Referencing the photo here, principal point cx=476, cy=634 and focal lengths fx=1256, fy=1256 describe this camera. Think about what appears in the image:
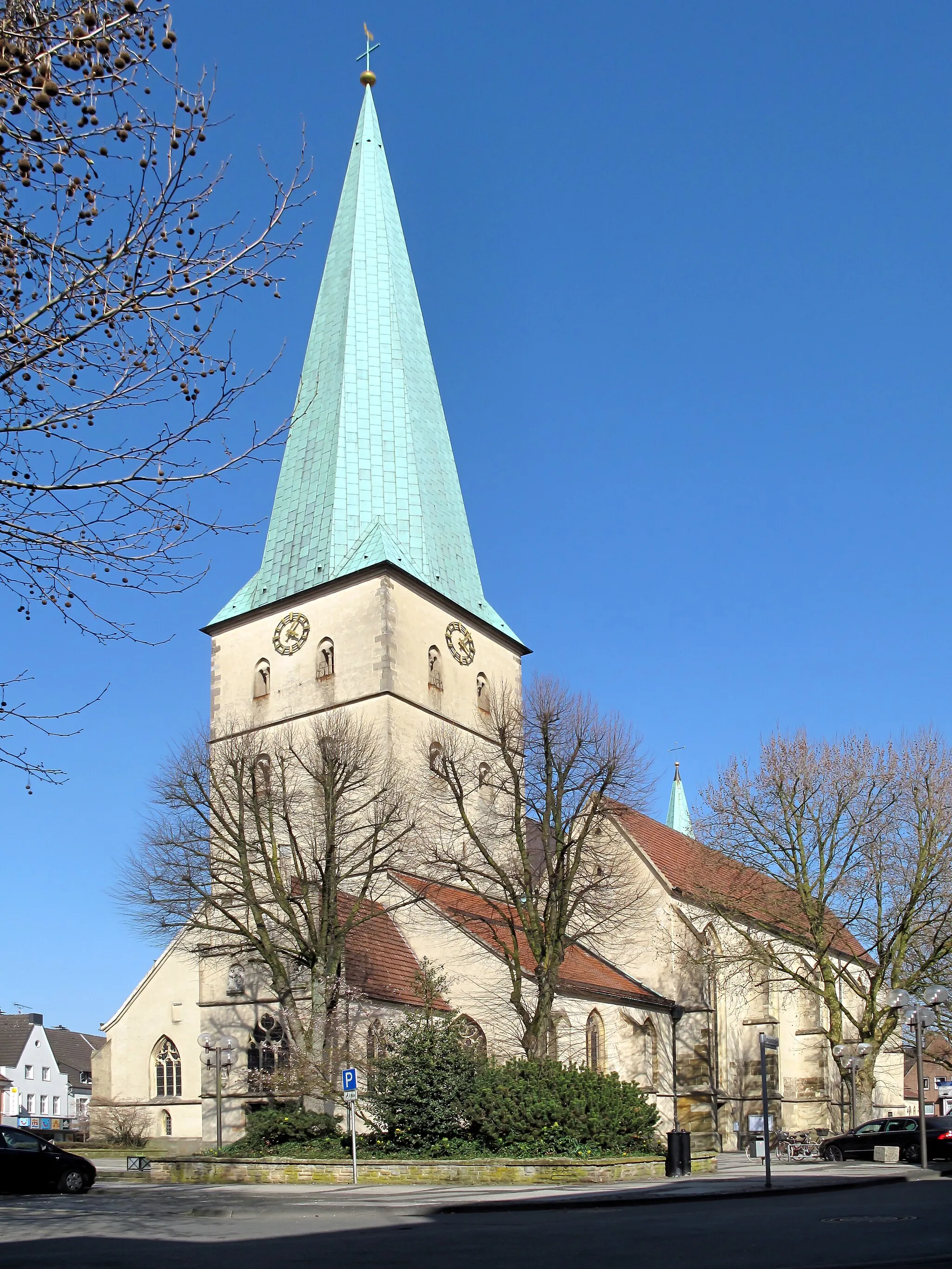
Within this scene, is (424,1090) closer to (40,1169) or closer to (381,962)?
(40,1169)

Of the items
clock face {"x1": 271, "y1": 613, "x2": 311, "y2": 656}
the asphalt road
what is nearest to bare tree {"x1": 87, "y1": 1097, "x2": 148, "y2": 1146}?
clock face {"x1": 271, "y1": 613, "x2": 311, "y2": 656}

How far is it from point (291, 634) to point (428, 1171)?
19509mm

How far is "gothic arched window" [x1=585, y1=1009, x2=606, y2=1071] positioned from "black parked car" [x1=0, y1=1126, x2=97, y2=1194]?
15.1m

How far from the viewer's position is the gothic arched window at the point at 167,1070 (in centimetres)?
3338

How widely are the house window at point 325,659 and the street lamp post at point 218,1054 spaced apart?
10832mm

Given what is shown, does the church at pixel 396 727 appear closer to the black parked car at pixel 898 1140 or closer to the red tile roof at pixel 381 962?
the red tile roof at pixel 381 962

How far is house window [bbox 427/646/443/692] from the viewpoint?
1494 inches

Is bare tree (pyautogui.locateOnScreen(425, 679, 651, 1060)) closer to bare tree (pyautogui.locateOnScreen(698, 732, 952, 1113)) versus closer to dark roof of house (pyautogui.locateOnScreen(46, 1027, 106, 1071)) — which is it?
bare tree (pyautogui.locateOnScreen(698, 732, 952, 1113))

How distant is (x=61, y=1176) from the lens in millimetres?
21953

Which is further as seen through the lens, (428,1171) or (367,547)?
(367,547)

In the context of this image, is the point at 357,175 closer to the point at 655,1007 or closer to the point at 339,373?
the point at 339,373

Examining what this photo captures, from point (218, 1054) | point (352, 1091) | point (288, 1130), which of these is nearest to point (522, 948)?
point (218, 1054)

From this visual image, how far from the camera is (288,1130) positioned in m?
24.7

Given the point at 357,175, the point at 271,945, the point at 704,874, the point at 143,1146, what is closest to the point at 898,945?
the point at 704,874
